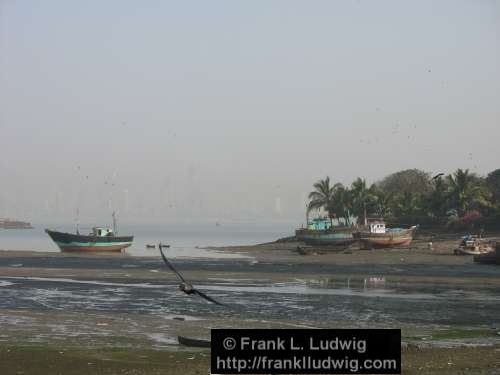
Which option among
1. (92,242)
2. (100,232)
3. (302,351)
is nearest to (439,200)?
(100,232)

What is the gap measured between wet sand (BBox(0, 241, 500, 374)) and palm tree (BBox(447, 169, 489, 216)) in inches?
1766

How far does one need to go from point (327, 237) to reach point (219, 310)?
71.2 meters

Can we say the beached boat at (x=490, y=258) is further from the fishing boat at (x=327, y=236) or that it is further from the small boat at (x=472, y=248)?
the fishing boat at (x=327, y=236)

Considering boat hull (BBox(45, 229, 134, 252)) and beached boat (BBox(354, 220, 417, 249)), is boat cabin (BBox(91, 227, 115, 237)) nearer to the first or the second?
boat hull (BBox(45, 229, 134, 252))

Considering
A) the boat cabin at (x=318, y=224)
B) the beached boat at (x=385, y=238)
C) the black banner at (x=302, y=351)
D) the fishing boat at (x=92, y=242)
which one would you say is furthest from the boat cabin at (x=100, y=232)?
the black banner at (x=302, y=351)

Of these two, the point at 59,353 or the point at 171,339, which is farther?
the point at 171,339

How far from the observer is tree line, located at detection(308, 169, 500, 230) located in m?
110

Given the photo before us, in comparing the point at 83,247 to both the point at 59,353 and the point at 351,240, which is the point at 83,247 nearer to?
the point at 351,240

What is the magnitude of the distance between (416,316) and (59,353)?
614 inches

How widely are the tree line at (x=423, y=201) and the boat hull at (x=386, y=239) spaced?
7.43 meters

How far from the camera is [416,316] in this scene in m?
33.2

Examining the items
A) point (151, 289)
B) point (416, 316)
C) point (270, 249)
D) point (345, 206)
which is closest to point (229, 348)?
point (416, 316)

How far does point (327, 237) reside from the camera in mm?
105125

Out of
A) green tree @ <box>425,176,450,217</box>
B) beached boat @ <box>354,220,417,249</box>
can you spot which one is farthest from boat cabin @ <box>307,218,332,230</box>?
beached boat @ <box>354,220,417,249</box>
